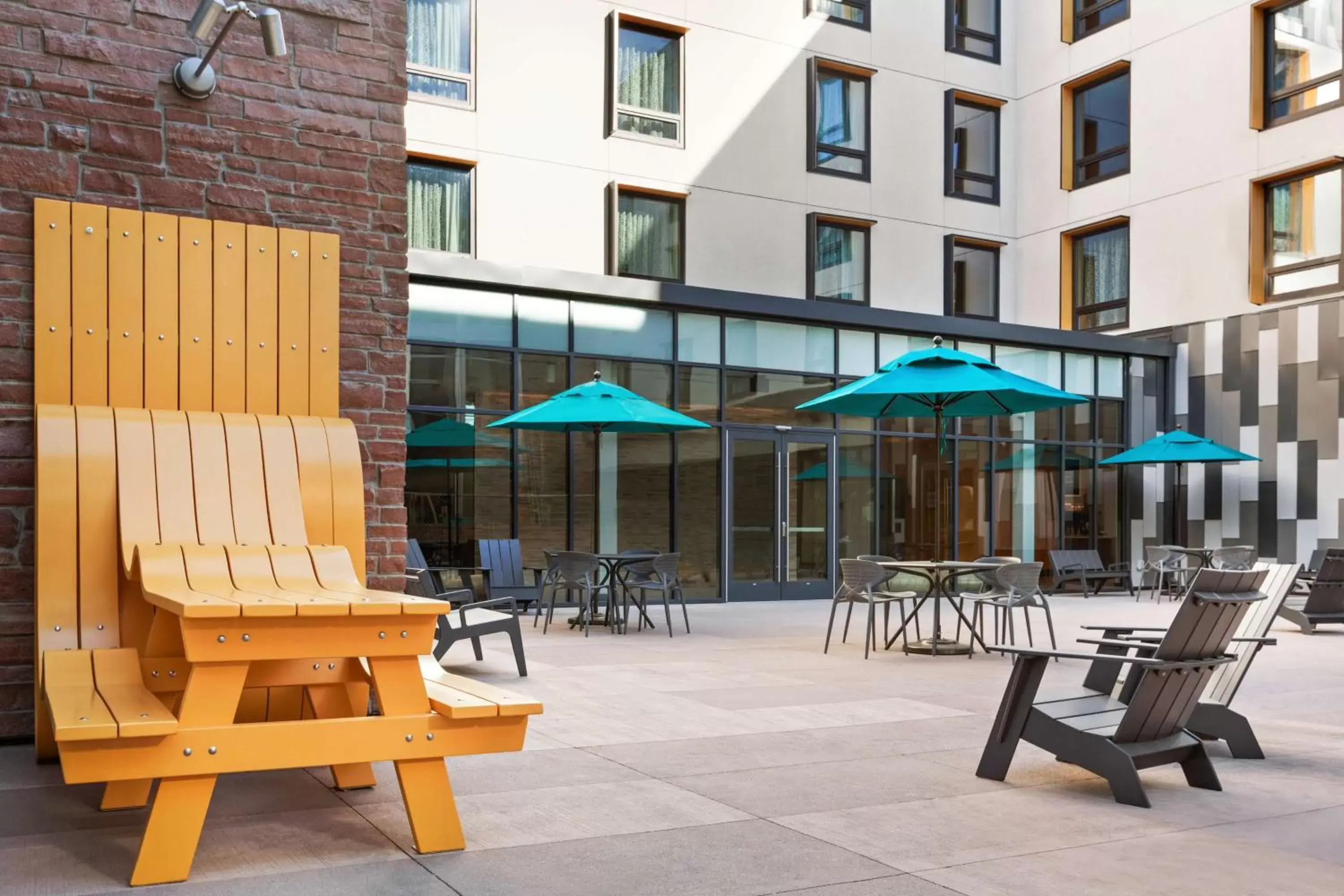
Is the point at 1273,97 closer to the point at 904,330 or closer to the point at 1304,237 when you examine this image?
the point at 1304,237

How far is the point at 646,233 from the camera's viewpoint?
18.2 m

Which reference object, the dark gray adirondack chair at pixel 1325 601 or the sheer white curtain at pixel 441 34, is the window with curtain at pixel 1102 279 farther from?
the sheer white curtain at pixel 441 34

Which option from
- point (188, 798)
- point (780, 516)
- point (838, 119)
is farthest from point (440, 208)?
point (188, 798)

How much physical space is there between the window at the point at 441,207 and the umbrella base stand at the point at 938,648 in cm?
922

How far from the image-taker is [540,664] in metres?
8.90

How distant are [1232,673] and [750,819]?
9.21 feet

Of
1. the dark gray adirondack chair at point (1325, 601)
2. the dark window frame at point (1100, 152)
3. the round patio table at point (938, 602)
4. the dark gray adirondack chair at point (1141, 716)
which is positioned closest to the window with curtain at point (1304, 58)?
the dark window frame at point (1100, 152)

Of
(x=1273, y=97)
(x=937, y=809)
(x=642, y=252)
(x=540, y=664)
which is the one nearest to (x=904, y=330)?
(x=642, y=252)

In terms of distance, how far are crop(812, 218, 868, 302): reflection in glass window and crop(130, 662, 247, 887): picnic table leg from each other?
54.6 feet

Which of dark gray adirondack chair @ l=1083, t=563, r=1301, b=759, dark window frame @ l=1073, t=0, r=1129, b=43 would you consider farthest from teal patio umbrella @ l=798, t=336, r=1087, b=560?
dark window frame @ l=1073, t=0, r=1129, b=43

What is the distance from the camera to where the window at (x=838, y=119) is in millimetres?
19578

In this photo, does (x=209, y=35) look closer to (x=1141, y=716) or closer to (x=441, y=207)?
(x=1141, y=716)

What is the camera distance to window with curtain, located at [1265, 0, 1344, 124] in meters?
18.1

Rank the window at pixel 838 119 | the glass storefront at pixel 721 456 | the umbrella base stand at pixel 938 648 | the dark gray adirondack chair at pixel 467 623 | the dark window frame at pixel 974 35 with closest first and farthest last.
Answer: the dark gray adirondack chair at pixel 467 623, the umbrella base stand at pixel 938 648, the glass storefront at pixel 721 456, the window at pixel 838 119, the dark window frame at pixel 974 35
